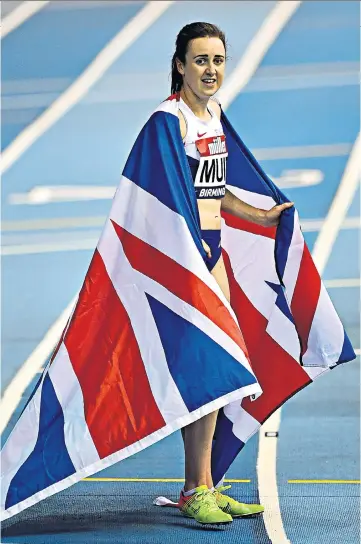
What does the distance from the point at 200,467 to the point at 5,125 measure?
318 inches

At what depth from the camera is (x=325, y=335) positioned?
19.3ft

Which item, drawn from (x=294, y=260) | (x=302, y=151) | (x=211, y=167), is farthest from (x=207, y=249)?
(x=302, y=151)

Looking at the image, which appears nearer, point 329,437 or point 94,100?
point 329,437

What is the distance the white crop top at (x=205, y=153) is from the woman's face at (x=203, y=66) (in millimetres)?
101

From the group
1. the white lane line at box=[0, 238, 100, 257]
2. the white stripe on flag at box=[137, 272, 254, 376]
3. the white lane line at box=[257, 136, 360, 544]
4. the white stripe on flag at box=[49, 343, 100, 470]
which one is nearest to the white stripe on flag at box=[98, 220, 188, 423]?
the white stripe on flag at box=[137, 272, 254, 376]

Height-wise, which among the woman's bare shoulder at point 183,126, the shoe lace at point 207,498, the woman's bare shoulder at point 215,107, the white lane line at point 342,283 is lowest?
the shoe lace at point 207,498

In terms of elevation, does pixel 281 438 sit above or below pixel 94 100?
below

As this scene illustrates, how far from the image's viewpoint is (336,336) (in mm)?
5867

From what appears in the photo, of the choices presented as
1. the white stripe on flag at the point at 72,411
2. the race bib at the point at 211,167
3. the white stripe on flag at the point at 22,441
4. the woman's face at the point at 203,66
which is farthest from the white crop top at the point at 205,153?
the white stripe on flag at the point at 22,441

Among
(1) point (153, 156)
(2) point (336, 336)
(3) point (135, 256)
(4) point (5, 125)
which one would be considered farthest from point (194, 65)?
(4) point (5, 125)

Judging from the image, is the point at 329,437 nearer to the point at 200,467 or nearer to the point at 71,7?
the point at 200,467

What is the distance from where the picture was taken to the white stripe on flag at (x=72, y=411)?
536 centimetres

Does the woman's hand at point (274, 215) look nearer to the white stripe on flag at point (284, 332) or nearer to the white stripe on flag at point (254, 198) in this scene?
the white stripe on flag at point (254, 198)

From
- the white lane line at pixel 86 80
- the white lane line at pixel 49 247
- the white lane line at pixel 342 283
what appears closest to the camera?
the white lane line at pixel 342 283
